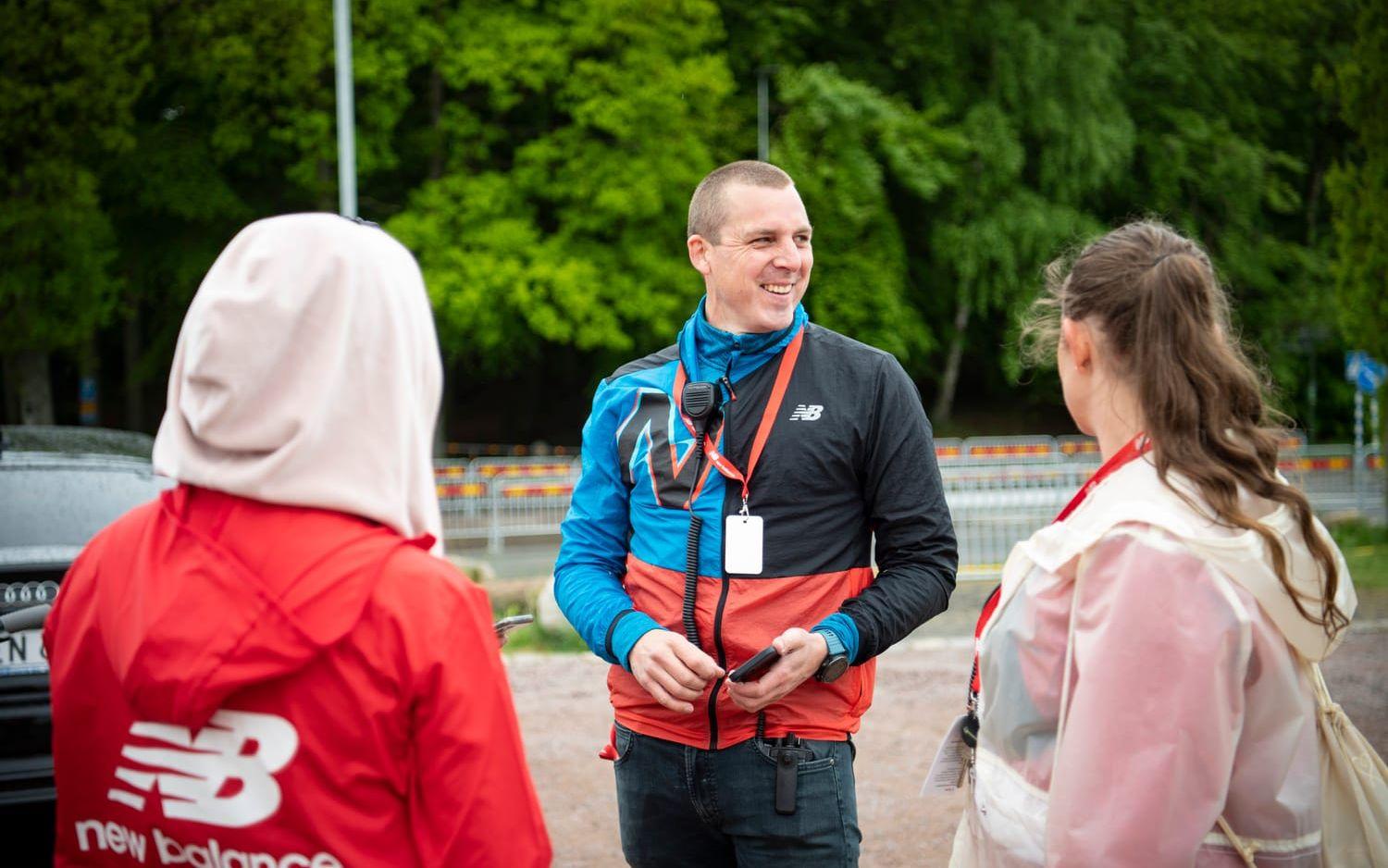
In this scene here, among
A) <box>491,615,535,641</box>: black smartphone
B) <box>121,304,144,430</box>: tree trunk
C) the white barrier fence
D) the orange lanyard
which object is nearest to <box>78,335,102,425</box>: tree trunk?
<box>121,304,144,430</box>: tree trunk

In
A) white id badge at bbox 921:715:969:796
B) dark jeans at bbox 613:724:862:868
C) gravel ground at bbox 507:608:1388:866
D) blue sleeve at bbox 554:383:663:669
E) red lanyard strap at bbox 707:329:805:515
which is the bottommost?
gravel ground at bbox 507:608:1388:866

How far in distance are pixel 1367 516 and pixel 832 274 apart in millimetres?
11617

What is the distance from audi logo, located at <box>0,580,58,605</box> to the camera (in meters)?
4.60

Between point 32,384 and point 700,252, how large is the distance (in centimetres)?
2199

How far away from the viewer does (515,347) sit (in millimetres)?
27250

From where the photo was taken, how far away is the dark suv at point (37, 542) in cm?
446

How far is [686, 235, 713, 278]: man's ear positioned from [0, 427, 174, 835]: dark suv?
2.12 m

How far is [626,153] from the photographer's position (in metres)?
24.0

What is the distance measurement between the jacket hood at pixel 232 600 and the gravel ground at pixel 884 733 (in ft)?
12.6

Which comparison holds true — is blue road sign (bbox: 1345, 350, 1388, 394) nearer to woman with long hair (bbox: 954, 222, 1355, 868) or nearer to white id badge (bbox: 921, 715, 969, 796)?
white id badge (bbox: 921, 715, 969, 796)

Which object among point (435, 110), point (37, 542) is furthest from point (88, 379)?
point (37, 542)

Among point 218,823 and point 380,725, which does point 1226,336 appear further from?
point 218,823

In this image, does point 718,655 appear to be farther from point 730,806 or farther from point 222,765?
point 222,765

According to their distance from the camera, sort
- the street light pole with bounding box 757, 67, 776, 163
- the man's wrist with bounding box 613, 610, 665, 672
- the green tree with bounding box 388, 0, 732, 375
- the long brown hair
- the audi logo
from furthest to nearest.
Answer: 1. the street light pole with bounding box 757, 67, 776, 163
2. the green tree with bounding box 388, 0, 732, 375
3. the audi logo
4. the man's wrist with bounding box 613, 610, 665, 672
5. the long brown hair
